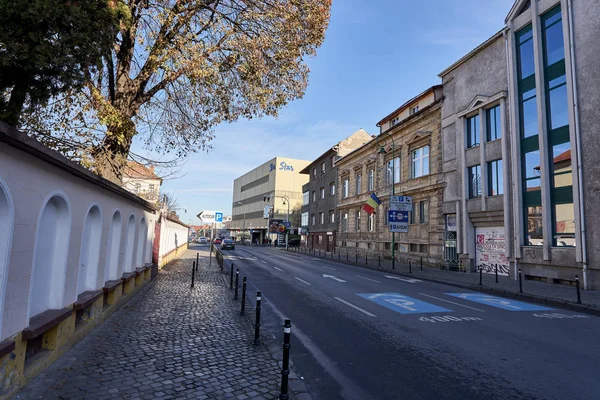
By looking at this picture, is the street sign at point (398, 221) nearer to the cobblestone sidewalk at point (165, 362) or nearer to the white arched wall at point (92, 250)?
the cobblestone sidewalk at point (165, 362)

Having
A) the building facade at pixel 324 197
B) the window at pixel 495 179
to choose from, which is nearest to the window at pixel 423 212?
the window at pixel 495 179

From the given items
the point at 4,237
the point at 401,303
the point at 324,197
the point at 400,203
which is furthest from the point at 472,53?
the point at 324,197

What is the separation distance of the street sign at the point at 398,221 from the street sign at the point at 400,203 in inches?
11.5

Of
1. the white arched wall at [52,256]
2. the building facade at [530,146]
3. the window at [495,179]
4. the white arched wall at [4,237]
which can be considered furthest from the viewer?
the window at [495,179]

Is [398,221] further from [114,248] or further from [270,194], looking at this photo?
[270,194]

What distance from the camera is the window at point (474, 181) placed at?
21.2 m

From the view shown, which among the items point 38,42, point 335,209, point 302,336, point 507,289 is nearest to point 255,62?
point 38,42

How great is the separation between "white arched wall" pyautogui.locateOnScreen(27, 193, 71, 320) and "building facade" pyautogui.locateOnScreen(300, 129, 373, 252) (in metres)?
38.6

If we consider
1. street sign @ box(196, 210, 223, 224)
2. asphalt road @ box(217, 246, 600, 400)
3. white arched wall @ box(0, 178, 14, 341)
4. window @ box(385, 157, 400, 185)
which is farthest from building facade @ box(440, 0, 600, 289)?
white arched wall @ box(0, 178, 14, 341)

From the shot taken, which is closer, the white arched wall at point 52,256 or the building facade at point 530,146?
the white arched wall at point 52,256

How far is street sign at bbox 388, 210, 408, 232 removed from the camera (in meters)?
23.6

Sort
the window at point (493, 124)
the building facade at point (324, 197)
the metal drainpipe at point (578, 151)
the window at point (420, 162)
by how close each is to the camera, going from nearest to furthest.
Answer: the metal drainpipe at point (578, 151), the window at point (493, 124), the window at point (420, 162), the building facade at point (324, 197)

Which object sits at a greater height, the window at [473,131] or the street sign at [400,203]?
the window at [473,131]

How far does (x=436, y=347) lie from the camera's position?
6457 mm
